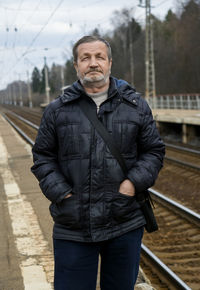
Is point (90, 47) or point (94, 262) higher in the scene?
point (90, 47)

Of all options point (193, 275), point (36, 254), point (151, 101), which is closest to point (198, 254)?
point (193, 275)

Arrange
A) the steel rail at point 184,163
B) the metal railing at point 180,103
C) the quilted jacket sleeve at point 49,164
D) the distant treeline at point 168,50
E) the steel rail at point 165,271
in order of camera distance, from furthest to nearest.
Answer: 1. the distant treeline at point 168,50
2. the metal railing at point 180,103
3. the steel rail at point 184,163
4. the steel rail at point 165,271
5. the quilted jacket sleeve at point 49,164

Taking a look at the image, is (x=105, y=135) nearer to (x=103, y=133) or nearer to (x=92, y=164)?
(x=103, y=133)

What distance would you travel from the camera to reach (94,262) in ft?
8.41

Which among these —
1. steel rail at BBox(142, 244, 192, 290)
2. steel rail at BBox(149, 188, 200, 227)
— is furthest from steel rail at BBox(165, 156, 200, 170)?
steel rail at BBox(142, 244, 192, 290)

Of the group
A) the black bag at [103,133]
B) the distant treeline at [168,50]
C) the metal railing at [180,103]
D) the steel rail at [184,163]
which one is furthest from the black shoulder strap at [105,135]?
the distant treeline at [168,50]

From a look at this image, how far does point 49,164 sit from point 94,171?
28 cm

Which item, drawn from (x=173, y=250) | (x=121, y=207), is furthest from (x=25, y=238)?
(x=121, y=207)

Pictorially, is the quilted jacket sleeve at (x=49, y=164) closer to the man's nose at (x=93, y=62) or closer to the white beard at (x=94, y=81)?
the white beard at (x=94, y=81)

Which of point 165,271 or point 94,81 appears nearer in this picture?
point 94,81

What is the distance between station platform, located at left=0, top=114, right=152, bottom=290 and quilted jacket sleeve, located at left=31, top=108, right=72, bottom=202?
1636 millimetres

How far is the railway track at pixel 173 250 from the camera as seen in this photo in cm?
503

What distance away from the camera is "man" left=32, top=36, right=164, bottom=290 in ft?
8.15

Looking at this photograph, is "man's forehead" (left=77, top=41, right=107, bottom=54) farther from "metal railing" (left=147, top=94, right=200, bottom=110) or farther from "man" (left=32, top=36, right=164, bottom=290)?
"metal railing" (left=147, top=94, right=200, bottom=110)
